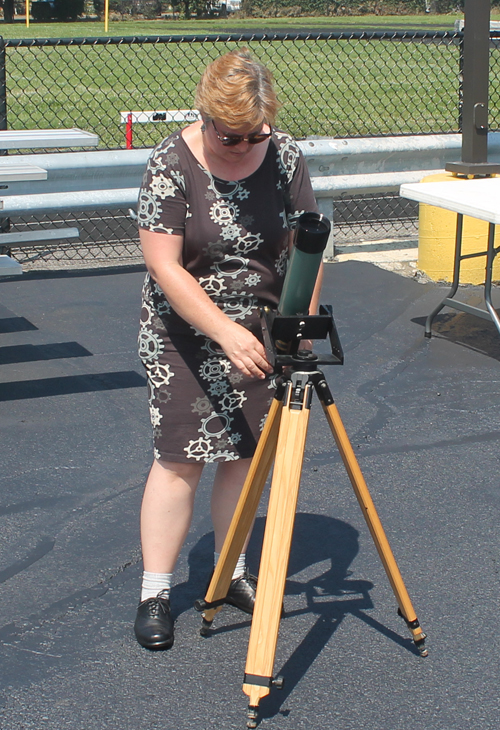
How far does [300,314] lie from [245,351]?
0.58 feet

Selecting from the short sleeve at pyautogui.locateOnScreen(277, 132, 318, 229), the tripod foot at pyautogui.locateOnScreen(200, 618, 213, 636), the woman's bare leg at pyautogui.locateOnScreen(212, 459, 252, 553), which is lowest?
the tripod foot at pyautogui.locateOnScreen(200, 618, 213, 636)

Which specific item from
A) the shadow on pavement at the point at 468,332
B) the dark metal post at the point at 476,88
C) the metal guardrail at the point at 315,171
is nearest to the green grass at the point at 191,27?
the metal guardrail at the point at 315,171

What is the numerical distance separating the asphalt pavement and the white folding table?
0.73 feet

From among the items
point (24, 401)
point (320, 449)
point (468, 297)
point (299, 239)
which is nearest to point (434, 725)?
point (299, 239)

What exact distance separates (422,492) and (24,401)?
2.14 meters

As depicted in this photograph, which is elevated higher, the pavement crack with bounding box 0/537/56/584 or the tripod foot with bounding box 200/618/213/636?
the tripod foot with bounding box 200/618/213/636

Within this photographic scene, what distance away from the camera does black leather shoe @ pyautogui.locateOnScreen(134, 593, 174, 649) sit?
278cm

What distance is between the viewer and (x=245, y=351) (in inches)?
94.6

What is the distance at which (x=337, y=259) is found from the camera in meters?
7.40

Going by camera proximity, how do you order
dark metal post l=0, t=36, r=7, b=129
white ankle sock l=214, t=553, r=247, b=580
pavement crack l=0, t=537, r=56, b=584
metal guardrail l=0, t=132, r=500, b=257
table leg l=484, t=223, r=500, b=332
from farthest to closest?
dark metal post l=0, t=36, r=7, b=129, metal guardrail l=0, t=132, r=500, b=257, table leg l=484, t=223, r=500, b=332, pavement crack l=0, t=537, r=56, b=584, white ankle sock l=214, t=553, r=247, b=580

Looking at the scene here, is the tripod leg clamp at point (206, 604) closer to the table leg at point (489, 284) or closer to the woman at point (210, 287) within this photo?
the woman at point (210, 287)

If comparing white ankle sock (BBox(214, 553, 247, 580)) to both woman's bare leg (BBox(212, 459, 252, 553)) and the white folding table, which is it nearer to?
woman's bare leg (BBox(212, 459, 252, 553))

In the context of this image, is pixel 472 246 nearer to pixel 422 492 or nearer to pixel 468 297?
pixel 468 297

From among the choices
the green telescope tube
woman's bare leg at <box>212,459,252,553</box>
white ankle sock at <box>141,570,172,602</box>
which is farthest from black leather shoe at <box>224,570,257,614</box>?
the green telescope tube
